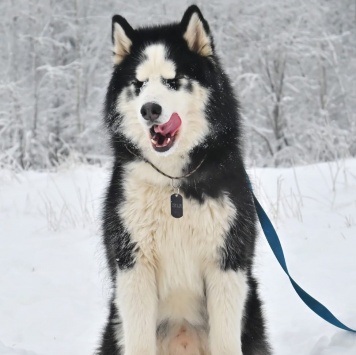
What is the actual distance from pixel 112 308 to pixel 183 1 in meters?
12.4

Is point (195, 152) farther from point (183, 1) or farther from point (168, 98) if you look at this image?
point (183, 1)

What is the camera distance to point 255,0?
14594mm

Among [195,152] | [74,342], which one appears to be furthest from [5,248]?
[195,152]

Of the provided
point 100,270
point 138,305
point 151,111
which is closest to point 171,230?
point 138,305

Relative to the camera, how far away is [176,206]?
2592 mm

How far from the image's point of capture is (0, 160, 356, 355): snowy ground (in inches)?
140

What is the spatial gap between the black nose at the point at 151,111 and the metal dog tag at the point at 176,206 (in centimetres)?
36

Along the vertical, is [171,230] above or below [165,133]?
below

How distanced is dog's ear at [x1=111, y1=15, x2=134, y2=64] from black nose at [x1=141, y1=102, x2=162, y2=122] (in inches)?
18.0

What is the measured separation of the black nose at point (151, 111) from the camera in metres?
2.46

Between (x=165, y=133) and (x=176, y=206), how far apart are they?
12.6 inches

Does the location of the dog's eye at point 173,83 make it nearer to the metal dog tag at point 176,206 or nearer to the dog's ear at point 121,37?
the dog's ear at point 121,37

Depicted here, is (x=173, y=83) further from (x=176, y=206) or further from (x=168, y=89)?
(x=176, y=206)

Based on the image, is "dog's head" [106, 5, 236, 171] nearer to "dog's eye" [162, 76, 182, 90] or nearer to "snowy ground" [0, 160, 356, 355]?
"dog's eye" [162, 76, 182, 90]
